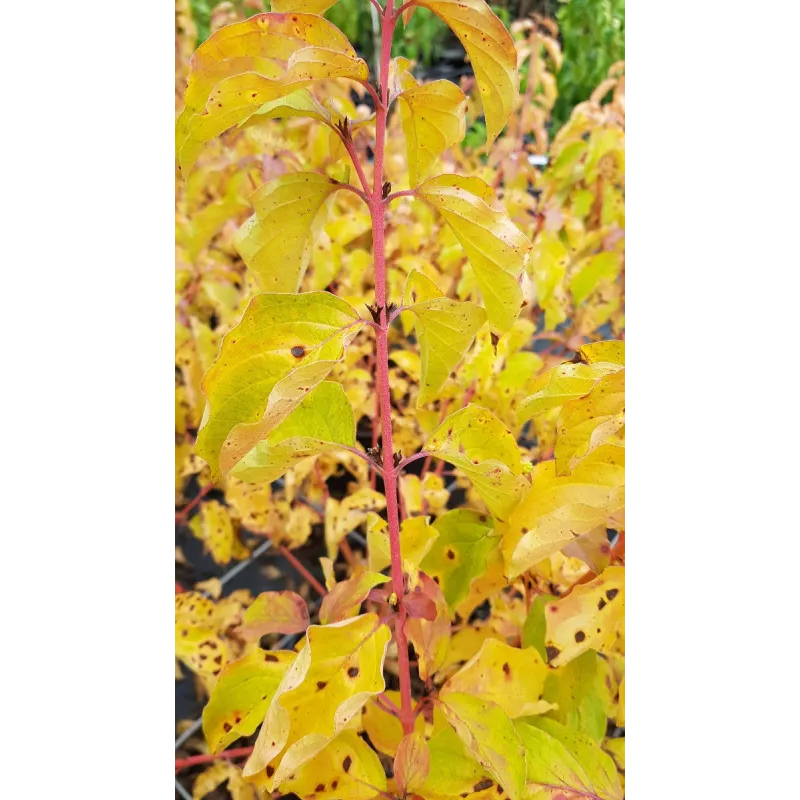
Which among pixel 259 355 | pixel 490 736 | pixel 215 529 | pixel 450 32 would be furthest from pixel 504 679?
A: pixel 450 32

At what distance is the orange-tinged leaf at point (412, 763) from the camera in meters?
0.48

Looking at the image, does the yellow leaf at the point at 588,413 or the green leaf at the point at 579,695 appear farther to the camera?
the green leaf at the point at 579,695

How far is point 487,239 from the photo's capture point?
0.43 meters

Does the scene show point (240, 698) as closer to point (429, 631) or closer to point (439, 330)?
point (429, 631)

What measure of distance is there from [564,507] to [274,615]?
24cm

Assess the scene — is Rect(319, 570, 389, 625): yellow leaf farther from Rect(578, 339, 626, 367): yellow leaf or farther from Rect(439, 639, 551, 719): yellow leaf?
Rect(578, 339, 626, 367): yellow leaf

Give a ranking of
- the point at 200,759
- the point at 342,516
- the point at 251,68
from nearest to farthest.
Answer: the point at 251,68
the point at 200,759
the point at 342,516

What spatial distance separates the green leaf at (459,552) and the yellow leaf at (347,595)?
9 cm

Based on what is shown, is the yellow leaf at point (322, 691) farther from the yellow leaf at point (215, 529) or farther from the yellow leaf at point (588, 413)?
the yellow leaf at point (215, 529)

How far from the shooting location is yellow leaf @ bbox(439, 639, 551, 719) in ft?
1.66

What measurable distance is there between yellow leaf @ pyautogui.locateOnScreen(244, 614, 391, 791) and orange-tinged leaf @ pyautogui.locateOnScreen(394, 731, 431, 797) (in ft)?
0.24

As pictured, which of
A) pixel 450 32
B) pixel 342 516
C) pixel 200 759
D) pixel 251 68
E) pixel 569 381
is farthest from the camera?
pixel 450 32

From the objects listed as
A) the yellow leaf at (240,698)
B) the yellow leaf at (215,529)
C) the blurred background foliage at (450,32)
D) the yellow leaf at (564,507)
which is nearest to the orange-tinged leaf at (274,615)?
the yellow leaf at (240,698)
